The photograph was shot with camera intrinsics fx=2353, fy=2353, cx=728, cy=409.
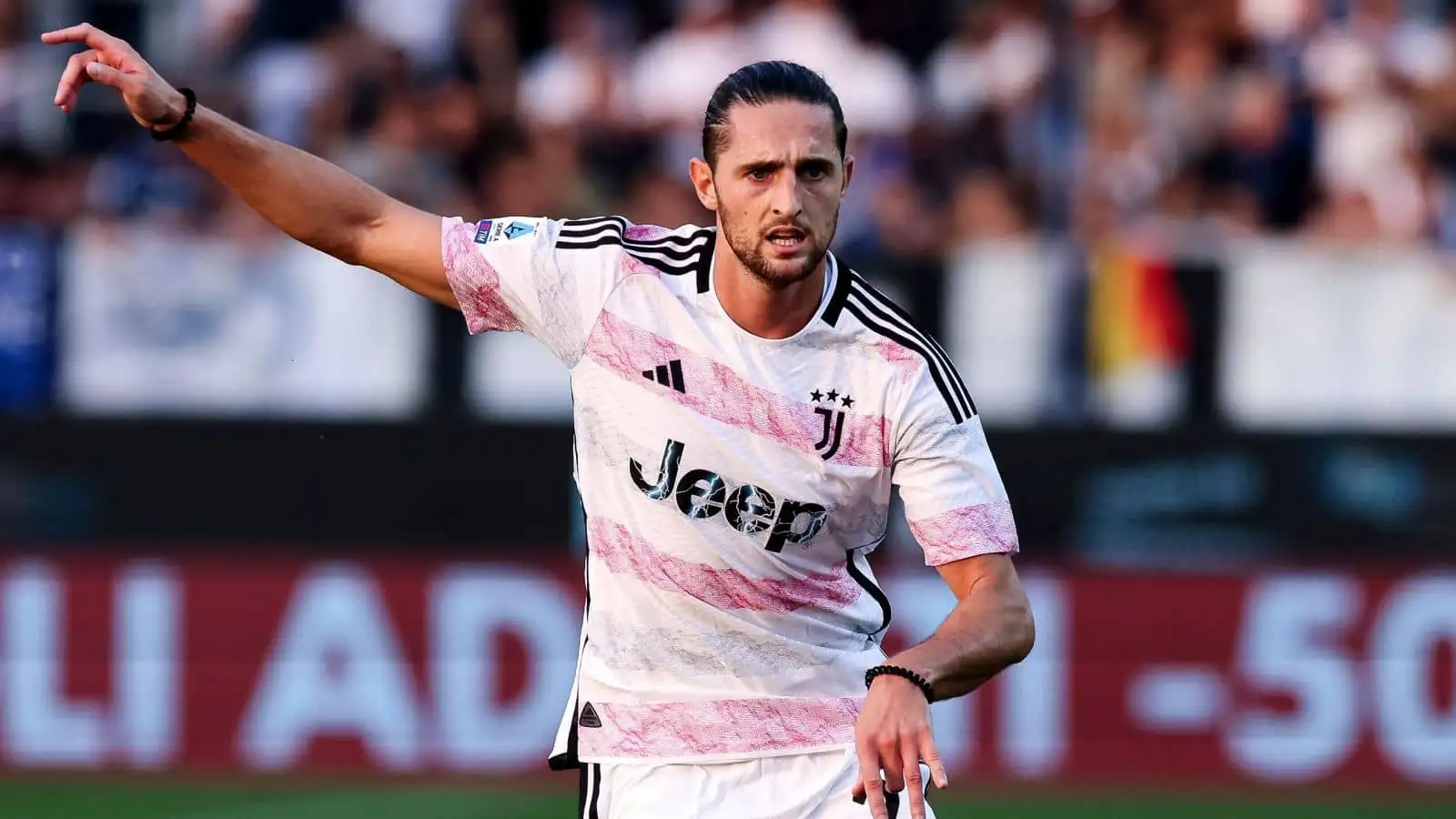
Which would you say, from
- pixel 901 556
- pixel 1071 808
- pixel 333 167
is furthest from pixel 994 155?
pixel 333 167

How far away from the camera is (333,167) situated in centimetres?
530

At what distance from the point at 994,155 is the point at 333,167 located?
278 inches

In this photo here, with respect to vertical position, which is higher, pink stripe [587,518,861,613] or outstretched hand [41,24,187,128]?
outstretched hand [41,24,187,128]

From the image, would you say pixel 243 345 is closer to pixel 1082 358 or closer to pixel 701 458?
pixel 1082 358

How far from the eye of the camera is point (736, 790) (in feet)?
17.1

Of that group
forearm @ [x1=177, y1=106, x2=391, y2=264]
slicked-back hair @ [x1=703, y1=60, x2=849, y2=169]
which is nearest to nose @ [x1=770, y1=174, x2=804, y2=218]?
slicked-back hair @ [x1=703, y1=60, x2=849, y2=169]

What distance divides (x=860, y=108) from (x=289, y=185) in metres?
7.10

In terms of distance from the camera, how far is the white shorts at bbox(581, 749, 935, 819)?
5172mm

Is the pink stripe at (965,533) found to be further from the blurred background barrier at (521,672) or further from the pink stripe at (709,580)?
the blurred background barrier at (521,672)

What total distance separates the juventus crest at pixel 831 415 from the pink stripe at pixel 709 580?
30 centimetres

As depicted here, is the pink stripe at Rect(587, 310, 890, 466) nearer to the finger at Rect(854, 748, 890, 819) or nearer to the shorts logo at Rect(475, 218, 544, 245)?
the shorts logo at Rect(475, 218, 544, 245)

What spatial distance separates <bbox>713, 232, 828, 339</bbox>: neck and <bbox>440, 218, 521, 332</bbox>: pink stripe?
0.51 metres

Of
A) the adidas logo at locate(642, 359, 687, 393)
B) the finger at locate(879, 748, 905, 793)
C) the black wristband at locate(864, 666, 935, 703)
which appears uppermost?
the adidas logo at locate(642, 359, 687, 393)

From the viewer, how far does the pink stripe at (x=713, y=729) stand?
5.22 metres
